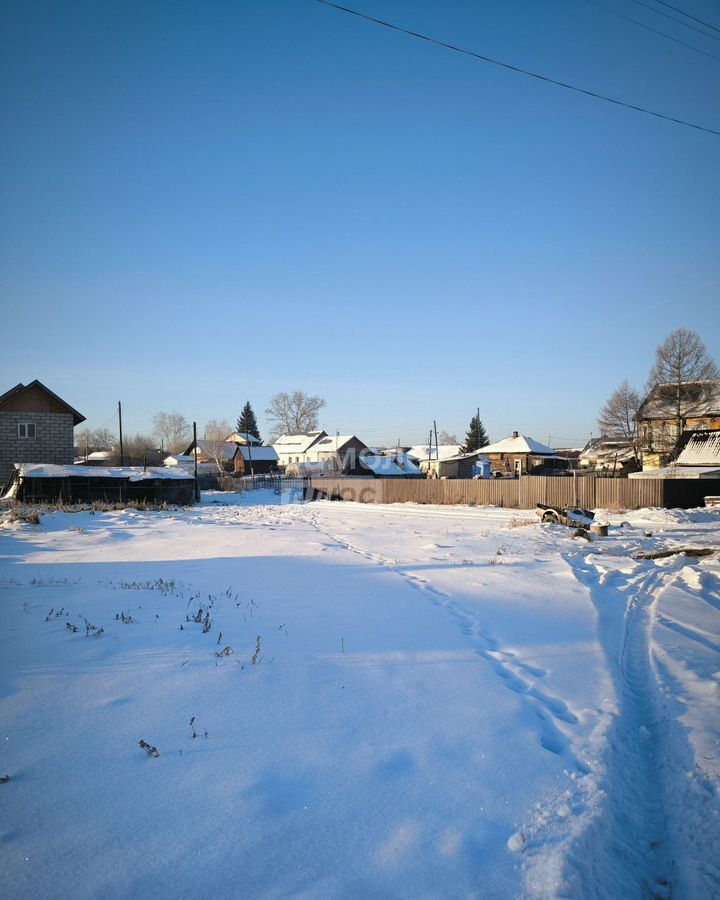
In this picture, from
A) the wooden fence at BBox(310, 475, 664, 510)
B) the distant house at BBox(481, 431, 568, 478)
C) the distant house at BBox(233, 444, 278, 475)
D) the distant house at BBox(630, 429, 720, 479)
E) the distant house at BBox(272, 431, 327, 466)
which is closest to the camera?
the wooden fence at BBox(310, 475, 664, 510)

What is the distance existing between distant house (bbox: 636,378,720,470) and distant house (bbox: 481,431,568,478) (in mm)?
16474

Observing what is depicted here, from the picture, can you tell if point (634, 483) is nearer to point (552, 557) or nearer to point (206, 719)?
point (552, 557)

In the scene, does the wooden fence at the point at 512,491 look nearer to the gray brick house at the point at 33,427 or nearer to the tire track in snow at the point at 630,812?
the gray brick house at the point at 33,427

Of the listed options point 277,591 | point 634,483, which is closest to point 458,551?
point 277,591

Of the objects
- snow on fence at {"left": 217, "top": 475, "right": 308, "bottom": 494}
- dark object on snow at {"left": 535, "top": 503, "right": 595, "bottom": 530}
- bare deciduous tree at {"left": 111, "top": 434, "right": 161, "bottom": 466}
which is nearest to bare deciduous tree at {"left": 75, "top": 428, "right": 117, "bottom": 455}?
bare deciduous tree at {"left": 111, "top": 434, "right": 161, "bottom": 466}

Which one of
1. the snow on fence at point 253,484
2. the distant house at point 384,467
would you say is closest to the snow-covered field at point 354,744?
the snow on fence at point 253,484

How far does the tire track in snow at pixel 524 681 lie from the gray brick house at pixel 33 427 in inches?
1204

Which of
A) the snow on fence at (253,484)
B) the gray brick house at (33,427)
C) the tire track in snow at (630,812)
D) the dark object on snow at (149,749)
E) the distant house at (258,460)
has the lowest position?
the snow on fence at (253,484)

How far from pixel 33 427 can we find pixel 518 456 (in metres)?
48.1

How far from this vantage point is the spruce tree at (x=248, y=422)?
9175 centimetres

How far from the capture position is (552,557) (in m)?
11.4

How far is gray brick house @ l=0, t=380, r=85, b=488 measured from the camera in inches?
1178

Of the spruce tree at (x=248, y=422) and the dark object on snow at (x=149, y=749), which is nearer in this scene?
the dark object on snow at (x=149, y=749)

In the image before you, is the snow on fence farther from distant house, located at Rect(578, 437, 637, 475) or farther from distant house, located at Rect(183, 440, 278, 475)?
distant house, located at Rect(578, 437, 637, 475)
